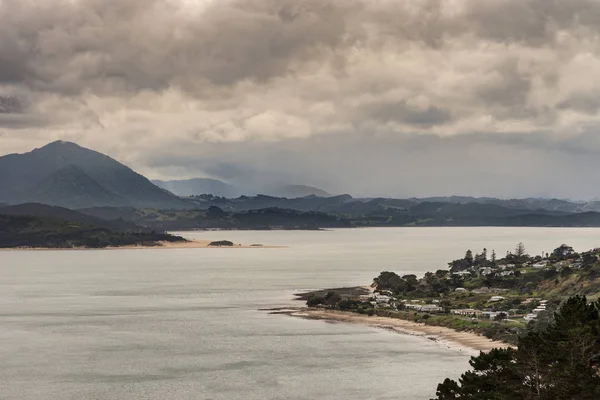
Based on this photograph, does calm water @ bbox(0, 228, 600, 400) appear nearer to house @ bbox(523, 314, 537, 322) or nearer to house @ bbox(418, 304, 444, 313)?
house @ bbox(523, 314, 537, 322)

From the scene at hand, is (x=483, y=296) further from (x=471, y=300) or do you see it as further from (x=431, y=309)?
(x=431, y=309)

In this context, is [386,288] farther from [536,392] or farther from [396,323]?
[536,392]

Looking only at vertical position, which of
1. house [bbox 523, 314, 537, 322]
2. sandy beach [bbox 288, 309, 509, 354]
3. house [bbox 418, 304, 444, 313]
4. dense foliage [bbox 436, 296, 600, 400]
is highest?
dense foliage [bbox 436, 296, 600, 400]

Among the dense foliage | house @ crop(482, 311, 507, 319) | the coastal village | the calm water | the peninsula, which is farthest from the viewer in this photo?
Answer: house @ crop(482, 311, 507, 319)

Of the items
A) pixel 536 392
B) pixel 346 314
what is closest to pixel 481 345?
pixel 346 314

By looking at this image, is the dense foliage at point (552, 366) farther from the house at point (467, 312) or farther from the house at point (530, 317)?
the house at point (467, 312)

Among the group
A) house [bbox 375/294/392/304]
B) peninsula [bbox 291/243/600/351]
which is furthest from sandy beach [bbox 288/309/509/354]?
house [bbox 375/294/392/304]
